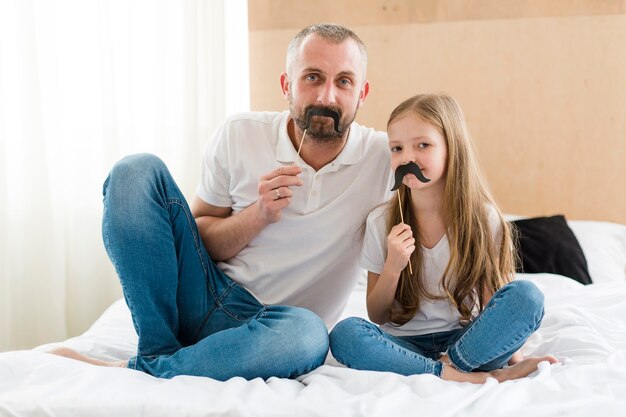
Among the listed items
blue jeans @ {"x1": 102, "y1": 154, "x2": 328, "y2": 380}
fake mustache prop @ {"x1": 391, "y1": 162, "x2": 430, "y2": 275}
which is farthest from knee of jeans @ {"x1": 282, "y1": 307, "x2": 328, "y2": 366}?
fake mustache prop @ {"x1": 391, "y1": 162, "x2": 430, "y2": 275}

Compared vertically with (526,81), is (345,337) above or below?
below

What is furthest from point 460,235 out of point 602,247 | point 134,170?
point 602,247

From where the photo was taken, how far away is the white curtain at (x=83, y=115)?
2.67 m

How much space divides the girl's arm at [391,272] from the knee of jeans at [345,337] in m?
0.11

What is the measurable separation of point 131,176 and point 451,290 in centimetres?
78

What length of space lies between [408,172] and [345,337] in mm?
396

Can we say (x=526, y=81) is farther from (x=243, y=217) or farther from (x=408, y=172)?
(x=243, y=217)

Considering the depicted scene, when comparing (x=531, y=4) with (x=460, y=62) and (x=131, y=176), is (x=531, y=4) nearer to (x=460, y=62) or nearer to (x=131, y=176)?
(x=460, y=62)

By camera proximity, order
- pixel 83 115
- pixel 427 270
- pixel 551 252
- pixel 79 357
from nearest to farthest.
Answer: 1. pixel 79 357
2. pixel 427 270
3. pixel 551 252
4. pixel 83 115

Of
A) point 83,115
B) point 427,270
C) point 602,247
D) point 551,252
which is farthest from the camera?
point 83,115

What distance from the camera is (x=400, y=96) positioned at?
2.97m

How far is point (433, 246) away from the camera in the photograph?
1743mm

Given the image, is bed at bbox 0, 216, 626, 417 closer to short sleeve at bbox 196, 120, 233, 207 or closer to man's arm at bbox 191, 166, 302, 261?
man's arm at bbox 191, 166, 302, 261

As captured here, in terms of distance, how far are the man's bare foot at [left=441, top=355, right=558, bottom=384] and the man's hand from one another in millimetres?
514
